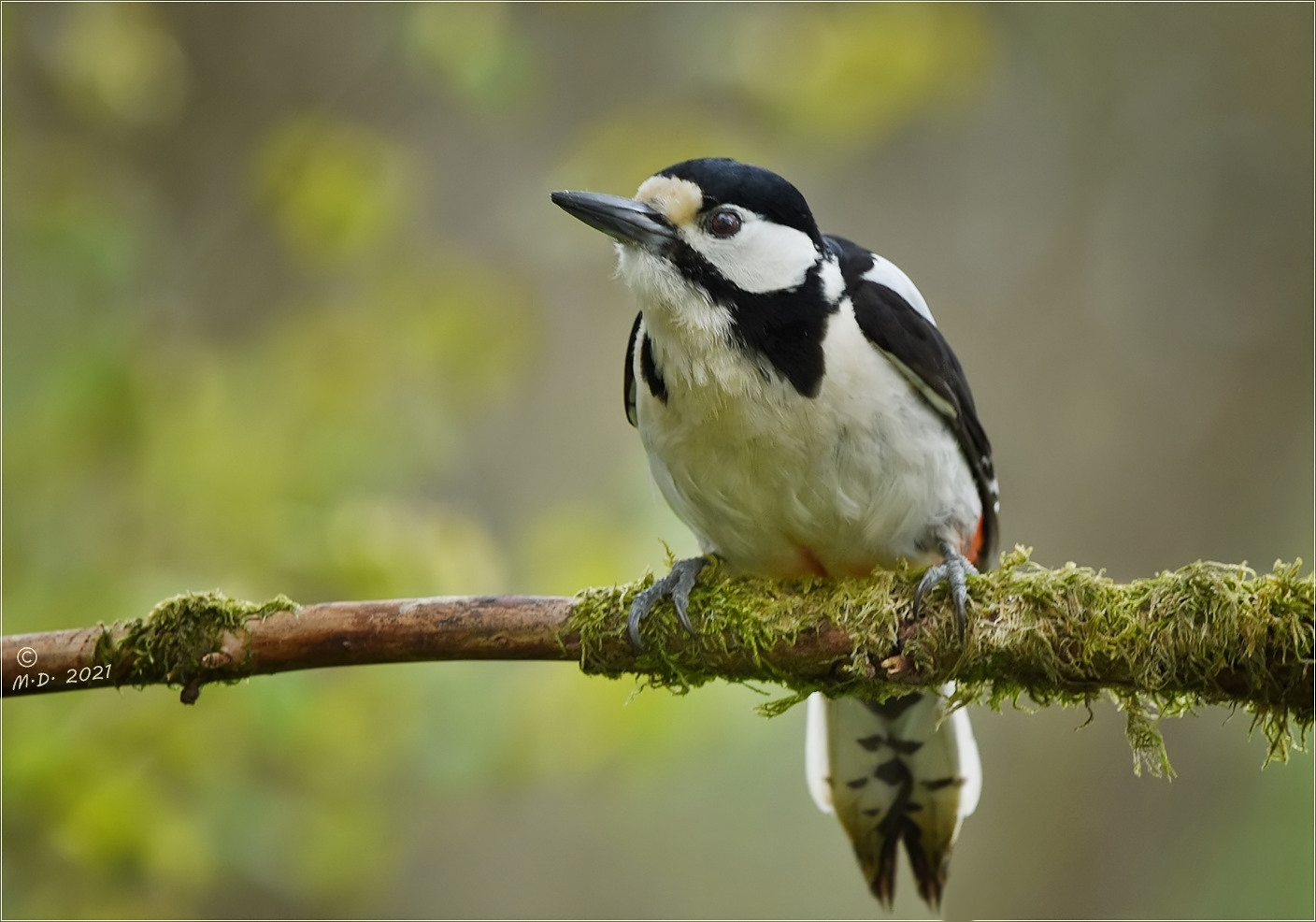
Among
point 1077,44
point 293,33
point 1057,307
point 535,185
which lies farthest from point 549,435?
point 1077,44

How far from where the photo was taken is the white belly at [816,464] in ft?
9.57

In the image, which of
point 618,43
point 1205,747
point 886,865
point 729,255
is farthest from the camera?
point 618,43

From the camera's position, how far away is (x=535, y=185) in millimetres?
5223

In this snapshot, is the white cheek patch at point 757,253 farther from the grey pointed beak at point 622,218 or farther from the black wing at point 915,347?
the black wing at point 915,347

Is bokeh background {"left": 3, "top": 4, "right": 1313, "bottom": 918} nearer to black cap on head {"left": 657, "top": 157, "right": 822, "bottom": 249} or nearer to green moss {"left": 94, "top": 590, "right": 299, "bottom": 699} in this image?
green moss {"left": 94, "top": 590, "right": 299, "bottom": 699}

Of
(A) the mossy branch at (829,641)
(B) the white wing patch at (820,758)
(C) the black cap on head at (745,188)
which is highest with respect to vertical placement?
(C) the black cap on head at (745,188)

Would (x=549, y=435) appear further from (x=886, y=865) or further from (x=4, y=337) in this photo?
(x=886, y=865)

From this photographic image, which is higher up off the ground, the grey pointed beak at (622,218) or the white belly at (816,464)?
the grey pointed beak at (622,218)

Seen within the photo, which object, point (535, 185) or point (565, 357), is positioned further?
point (565, 357)

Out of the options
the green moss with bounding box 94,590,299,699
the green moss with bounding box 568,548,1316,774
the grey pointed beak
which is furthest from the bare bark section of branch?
the grey pointed beak

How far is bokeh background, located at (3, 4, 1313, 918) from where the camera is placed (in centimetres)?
398

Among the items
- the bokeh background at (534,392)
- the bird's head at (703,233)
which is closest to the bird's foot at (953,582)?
the bird's head at (703,233)

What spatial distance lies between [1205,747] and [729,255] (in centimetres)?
436

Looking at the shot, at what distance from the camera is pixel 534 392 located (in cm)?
672
